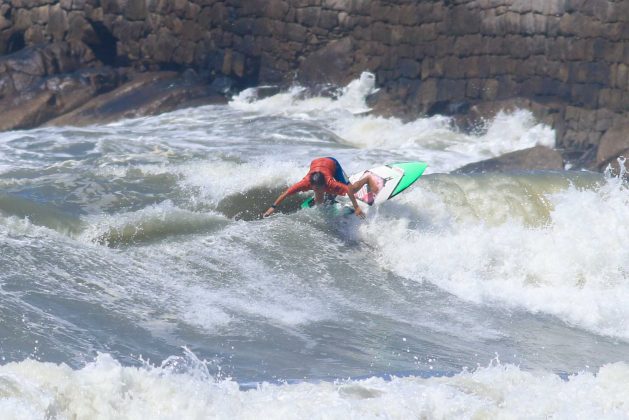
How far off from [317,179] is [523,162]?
466cm

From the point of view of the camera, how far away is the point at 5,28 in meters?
20.0

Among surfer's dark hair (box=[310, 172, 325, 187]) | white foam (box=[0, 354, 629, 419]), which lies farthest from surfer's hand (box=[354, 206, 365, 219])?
white foam (box=[0, 354, 629, 419])

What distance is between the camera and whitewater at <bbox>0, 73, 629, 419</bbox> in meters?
6.39

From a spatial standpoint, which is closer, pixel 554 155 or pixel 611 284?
pixel 611 284

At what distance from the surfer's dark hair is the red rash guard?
4cm

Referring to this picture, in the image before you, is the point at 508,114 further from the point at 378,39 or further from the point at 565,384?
the point at 565,384

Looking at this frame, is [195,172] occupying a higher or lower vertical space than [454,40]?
lower

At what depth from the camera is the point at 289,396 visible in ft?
20.8

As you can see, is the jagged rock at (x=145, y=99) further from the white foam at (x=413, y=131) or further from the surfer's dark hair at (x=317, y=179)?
the surfer's dark hair at (x=317, y=179)

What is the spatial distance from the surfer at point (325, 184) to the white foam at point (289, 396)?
4273 mm

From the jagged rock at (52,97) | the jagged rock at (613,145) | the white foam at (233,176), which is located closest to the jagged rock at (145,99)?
the jagged rock at (52,97)

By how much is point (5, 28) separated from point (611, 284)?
13.0 meters

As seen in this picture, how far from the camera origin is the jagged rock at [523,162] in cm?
1474

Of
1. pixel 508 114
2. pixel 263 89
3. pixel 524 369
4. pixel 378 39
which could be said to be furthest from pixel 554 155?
pixel 524 369
